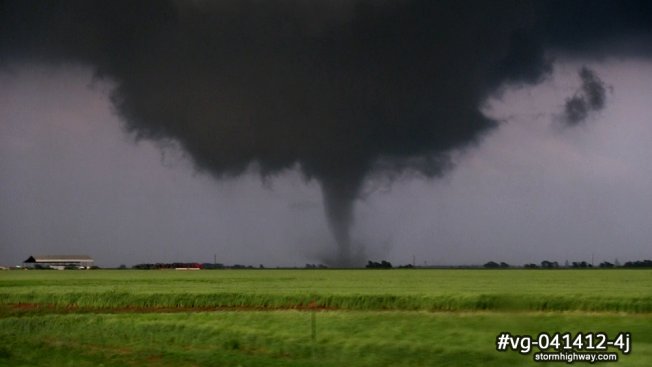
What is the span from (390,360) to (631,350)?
8.97 m

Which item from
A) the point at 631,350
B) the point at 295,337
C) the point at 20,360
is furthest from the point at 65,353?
the point at 631,350

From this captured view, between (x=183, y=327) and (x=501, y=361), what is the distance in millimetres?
18515

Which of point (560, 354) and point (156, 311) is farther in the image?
point (156, 311)

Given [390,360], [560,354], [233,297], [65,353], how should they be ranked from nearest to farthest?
[560,354] < [390,360] < [65,353] < [233,297]

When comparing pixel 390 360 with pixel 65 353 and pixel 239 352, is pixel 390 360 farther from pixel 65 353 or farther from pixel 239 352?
pixel 65 353

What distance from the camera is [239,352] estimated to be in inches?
1297

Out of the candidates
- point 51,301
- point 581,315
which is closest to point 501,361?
point 581,315

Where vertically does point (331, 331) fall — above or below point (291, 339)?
above

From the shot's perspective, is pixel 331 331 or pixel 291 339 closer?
pixel 291 339

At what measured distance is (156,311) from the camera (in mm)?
53188

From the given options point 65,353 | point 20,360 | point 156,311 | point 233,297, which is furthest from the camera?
point 233,297

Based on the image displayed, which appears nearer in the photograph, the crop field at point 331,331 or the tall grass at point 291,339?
the tall grass at point 291,339

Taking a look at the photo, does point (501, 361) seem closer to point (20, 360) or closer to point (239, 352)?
point (239, 352)

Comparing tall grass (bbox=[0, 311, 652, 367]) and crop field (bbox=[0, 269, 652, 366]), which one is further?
crop field (bbox=[0, 269, 652, 366])
